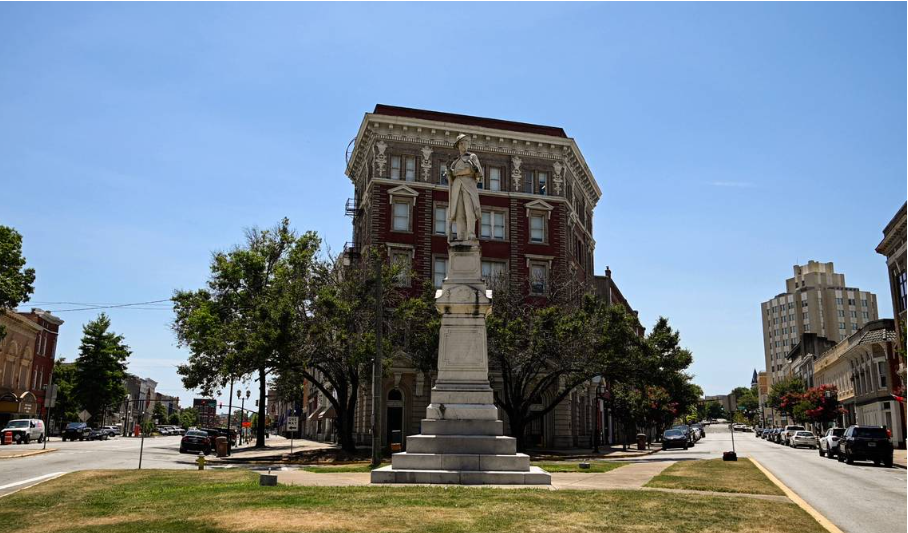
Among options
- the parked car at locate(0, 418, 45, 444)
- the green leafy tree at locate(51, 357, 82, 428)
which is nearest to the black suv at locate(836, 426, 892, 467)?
the parked car at locate(0, 418, 45, 444)

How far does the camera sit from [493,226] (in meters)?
51.8

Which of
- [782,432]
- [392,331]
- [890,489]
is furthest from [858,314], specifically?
[890,489]

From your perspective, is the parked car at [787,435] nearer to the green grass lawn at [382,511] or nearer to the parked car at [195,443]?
the parked car at [195,443]

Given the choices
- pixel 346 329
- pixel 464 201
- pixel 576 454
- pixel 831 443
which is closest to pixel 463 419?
pixel 464 201

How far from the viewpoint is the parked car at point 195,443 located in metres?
41.1

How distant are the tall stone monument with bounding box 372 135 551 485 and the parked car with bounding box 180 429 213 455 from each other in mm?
27170

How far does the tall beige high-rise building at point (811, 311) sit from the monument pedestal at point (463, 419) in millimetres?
135526

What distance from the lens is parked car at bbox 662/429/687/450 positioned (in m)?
49.6

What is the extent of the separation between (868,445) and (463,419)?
22230 mm

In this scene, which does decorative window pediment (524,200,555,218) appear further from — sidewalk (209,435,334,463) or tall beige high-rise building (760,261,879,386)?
tall beige high-rise building (760,261,879,386)

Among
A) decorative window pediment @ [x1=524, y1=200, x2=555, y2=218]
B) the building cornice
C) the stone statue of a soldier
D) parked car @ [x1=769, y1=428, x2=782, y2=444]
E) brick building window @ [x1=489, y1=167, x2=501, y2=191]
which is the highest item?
the building cornice

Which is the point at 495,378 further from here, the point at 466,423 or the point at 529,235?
the point at 466,423

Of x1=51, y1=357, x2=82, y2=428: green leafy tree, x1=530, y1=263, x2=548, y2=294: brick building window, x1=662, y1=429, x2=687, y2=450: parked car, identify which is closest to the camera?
x1=662, y1=429, x2=687, y2=450: parked car

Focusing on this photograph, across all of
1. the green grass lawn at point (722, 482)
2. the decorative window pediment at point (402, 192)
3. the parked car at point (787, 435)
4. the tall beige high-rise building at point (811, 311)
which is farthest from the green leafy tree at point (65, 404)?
the tall beige high-rise building at point (811, 311)
